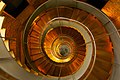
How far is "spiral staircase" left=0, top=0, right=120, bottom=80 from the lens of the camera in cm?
474

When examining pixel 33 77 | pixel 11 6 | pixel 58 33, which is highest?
Result: pixel 11 6

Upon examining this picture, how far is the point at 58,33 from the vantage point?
7.66 m

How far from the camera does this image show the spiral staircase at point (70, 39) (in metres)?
4.74

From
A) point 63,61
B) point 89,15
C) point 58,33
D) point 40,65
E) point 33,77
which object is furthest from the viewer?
point 63,61

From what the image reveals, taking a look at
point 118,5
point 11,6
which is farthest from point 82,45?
point 11,6

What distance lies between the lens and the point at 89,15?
543 centimetres

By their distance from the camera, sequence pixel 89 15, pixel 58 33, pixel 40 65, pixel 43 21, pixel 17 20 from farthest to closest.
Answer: pixel 58 33, pixel 40 65, pixel 43 21, pixel 17 20, pixel 89 15

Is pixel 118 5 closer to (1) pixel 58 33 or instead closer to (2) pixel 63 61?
(1) pixel 58 33

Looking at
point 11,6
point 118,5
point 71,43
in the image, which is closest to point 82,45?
point 71,43

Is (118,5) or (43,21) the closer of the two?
(118,5)

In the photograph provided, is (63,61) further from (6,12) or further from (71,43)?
(6,12)

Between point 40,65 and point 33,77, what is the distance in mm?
1756

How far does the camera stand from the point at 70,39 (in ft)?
25.3

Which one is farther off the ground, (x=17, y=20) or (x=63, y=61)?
(x=17, y=20)
